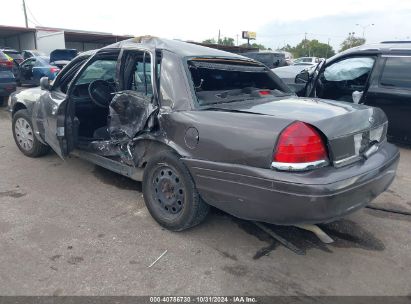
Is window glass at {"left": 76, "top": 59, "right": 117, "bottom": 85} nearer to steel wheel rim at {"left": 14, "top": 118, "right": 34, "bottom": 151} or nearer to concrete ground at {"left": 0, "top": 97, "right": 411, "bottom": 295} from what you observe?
steel wheel rim at {"left": 14, "top": 118, "right": 34, "bottom": 151}

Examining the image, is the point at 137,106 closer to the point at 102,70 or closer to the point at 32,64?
the point at 102,70

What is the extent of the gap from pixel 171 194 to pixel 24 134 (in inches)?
122

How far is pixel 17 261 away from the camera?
283cm

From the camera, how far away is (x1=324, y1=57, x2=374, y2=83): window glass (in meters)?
5.99

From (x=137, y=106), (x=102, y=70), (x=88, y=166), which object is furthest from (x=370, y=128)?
(x=88, y=166)

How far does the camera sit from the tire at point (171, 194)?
120 inches

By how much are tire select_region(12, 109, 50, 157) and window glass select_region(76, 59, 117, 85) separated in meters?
1.10

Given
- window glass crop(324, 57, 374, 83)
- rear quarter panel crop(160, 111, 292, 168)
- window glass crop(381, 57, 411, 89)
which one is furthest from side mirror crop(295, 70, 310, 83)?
rear quarter panel crop(160, 111, 292, 168)

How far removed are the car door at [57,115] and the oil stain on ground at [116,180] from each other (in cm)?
59

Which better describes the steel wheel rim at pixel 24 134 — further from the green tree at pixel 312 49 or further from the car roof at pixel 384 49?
the green tree at pixel 312 49

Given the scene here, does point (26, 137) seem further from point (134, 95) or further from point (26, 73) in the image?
point (26, 73)

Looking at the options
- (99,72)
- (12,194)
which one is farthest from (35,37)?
(12,194)

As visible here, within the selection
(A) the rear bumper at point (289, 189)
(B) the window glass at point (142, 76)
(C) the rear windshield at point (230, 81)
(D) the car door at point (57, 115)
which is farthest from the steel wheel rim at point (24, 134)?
(A) the rear bumper at point (289, 189)

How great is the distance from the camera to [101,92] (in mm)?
4441
